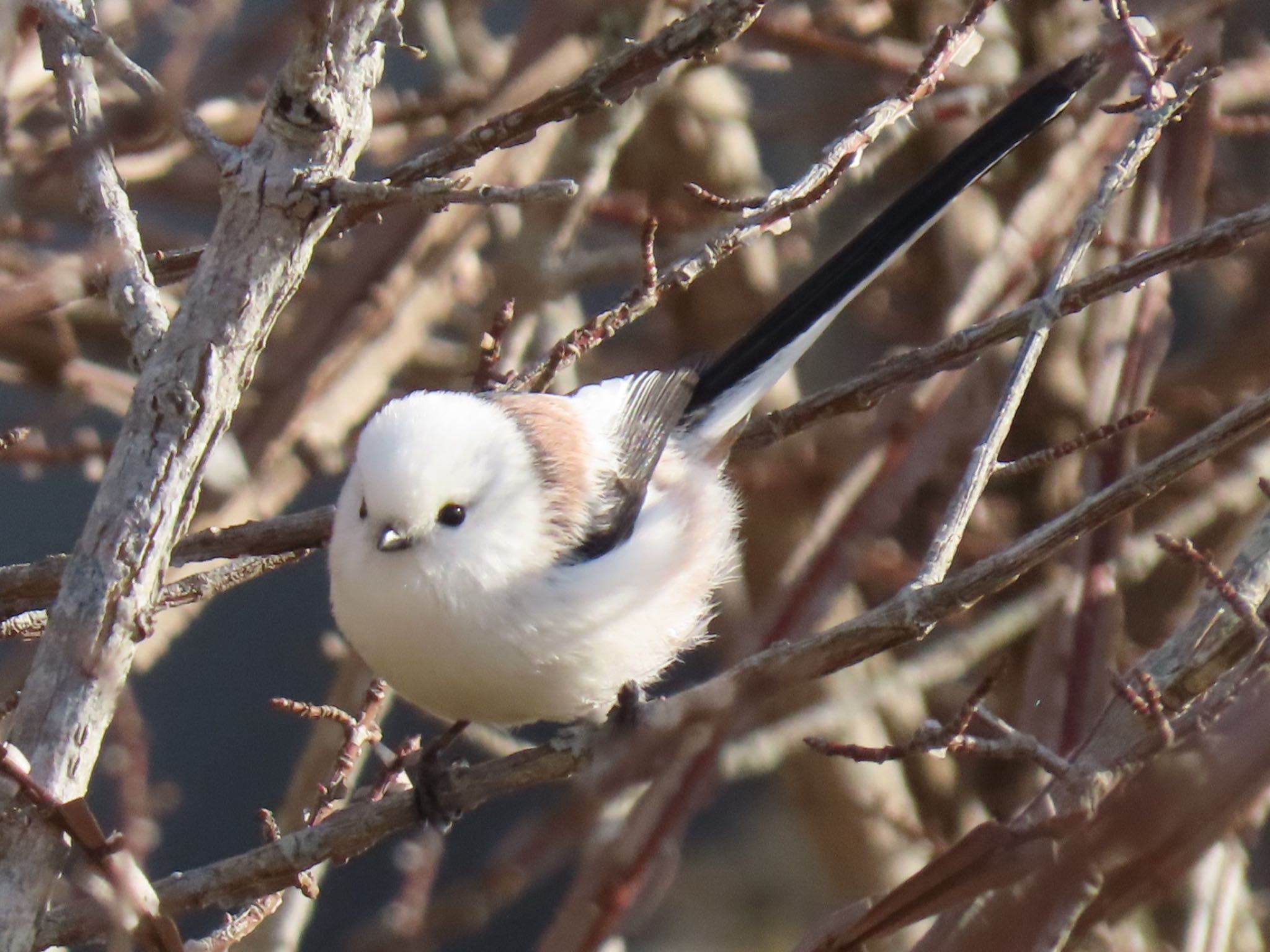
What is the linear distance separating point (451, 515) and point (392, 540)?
11cm

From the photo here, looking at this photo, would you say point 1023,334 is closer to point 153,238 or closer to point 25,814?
point 25,814

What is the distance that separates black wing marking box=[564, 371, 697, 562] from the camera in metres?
2.37

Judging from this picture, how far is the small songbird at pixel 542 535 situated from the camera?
214cm

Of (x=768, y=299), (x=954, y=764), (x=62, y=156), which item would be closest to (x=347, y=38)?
(x=62, y=156)

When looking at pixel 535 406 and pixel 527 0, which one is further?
pixel 527 0

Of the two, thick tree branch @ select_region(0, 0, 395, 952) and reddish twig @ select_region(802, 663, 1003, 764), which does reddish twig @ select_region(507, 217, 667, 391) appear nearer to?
thick tree branch @ select_region(0, 0, 395, 952)

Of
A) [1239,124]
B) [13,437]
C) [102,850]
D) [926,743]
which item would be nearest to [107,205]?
[13,437]

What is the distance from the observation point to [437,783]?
6.68 ft

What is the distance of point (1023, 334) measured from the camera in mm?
→ 1990

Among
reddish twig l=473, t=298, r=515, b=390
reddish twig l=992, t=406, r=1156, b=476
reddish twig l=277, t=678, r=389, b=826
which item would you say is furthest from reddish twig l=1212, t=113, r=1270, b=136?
reddish twig l=277, t=678, r=389, b=826

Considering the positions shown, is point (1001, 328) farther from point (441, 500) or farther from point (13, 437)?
point (13, 437)

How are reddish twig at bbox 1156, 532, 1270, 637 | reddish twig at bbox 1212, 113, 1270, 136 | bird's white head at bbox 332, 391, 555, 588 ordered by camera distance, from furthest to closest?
reddish twig at bbox 1212, 113, 1270, 136 → bird's white head at bbox 332, 391, 555, 588 → reddish twig at bbox 1156, 532, 1270, 637

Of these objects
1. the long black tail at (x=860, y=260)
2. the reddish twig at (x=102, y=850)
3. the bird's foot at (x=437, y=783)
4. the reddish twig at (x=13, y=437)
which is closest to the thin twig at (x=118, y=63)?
the reddish twig at (x=13, y=437)

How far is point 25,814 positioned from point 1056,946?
3.09 ft
